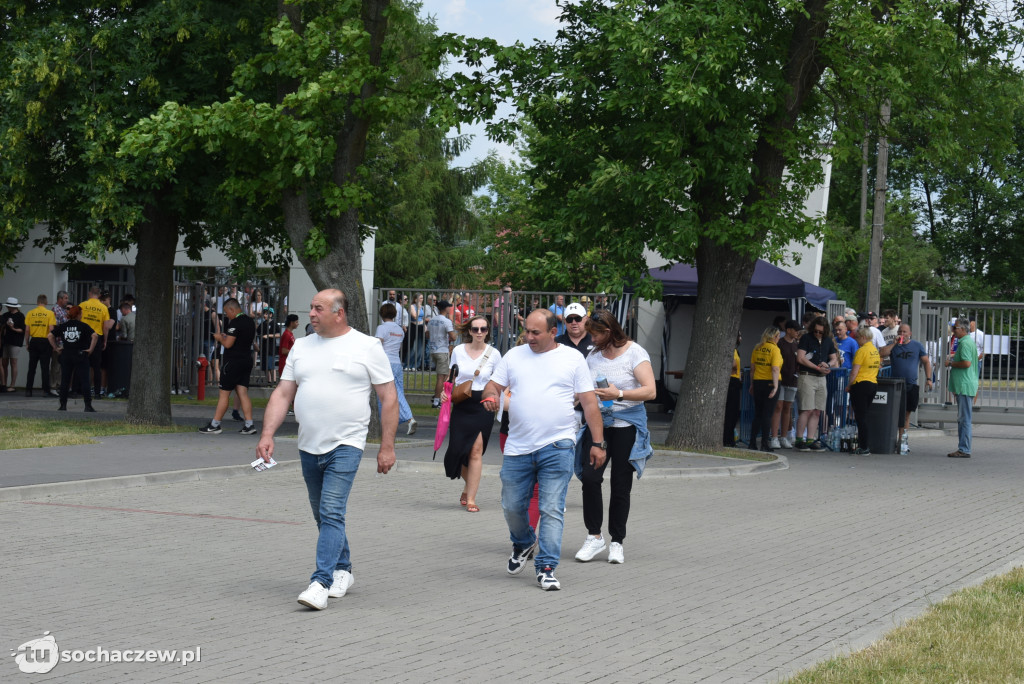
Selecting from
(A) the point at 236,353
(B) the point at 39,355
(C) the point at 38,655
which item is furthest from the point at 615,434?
(B) the point at 39,355

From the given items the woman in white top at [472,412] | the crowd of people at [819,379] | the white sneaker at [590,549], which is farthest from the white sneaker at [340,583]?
the crowd of people at [819,379]

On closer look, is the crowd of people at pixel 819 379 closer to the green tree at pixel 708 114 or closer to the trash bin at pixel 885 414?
the trash bin at pixel 885 414

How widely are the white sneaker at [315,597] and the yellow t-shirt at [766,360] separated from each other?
12433mm

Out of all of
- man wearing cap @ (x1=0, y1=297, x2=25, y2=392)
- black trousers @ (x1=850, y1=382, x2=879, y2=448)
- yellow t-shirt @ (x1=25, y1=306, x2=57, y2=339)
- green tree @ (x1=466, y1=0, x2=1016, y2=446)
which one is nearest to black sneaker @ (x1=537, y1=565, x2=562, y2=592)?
green tree @ (x1=466, y1=0, x2=1016, y2=446)

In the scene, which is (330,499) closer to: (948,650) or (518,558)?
(518,558)

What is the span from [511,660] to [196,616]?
1913 millimetres

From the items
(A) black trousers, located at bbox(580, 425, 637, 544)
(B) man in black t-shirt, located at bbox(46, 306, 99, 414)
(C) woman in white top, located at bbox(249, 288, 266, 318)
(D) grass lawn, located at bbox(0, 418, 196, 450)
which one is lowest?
(D) grass lawn, located at bbox(0, 418, 196, 450)

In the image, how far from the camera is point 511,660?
6164mm

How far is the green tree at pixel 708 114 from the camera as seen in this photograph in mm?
15758

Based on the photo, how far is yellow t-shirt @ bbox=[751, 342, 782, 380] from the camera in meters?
18.6

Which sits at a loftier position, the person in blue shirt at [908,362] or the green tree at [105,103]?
the green tree at [105,103]

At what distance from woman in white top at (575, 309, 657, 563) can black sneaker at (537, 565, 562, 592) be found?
111cm

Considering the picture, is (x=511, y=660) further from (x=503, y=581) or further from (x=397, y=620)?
(x=503, y=581)

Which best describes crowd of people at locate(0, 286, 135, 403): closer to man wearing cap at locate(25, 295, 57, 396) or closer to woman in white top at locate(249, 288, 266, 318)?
man wearing cap at locate(25, 295, 57, 396)
